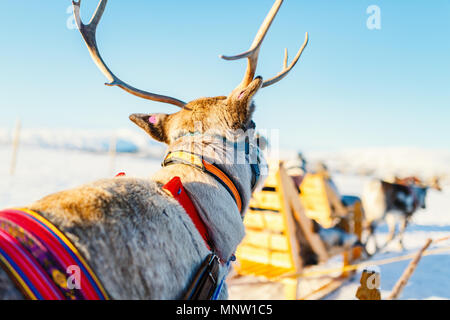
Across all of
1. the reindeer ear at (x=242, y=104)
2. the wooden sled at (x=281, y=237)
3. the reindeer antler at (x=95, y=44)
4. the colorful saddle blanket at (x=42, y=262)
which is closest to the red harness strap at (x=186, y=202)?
the colorful saddle blanket at (x=42, y=262)

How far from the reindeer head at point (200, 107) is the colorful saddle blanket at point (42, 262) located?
115 centimetres

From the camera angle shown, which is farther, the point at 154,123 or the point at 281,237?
the point at 281,237

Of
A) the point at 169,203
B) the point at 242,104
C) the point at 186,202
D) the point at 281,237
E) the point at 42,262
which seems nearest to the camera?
the point at 42,262

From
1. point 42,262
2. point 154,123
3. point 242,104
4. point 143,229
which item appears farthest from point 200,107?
point 42,262

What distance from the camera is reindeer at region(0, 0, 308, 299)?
109cm

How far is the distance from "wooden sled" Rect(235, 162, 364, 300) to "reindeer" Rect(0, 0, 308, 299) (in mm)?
2230

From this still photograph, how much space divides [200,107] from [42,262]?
4.77ft

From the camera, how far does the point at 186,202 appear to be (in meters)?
1.51

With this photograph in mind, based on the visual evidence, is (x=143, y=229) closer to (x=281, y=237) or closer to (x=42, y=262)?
(x=42, y=262)

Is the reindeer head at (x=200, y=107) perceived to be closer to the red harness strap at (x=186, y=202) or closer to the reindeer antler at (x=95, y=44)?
the reindeer antler at (x=95, y=44)

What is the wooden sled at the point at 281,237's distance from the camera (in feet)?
14.3

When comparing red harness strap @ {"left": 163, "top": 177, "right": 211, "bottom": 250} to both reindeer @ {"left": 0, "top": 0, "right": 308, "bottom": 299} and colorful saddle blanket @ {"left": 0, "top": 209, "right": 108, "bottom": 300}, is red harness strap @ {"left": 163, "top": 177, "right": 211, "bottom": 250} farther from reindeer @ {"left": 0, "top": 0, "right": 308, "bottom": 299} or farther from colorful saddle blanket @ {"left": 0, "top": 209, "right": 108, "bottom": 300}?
colorful saddle blanket @ {"left": 0, "top": 209, "right": 108, "bottom": 300}
